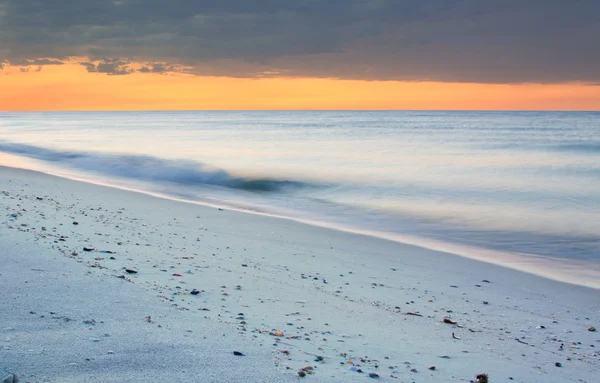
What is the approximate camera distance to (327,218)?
14414 mm

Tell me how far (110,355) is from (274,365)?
113cm

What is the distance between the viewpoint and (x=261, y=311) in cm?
525

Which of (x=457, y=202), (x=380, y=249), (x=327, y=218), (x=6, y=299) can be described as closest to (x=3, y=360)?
(x=6, y=299)

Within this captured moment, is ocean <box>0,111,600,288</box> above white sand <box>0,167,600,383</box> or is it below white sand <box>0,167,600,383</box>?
above

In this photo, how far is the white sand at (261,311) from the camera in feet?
12.6

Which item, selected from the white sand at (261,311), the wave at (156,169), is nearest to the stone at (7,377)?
the white sand at (261,311)

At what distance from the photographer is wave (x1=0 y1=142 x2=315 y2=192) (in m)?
22.2

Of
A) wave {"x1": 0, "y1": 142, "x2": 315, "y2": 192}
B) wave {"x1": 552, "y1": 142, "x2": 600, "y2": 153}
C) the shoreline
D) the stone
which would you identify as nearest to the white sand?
the stone

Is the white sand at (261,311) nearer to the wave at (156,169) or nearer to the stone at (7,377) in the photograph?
the stone at (7,377)

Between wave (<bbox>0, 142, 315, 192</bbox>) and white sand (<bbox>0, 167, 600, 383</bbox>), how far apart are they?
12.6m

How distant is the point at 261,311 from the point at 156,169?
2285cm

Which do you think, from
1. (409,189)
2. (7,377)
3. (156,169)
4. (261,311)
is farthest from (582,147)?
(7,377)

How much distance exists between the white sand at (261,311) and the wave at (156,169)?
12580 millimetres

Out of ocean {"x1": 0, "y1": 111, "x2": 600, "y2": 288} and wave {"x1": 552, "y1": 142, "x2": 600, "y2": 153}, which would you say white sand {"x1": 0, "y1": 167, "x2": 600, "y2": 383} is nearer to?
ocean {"x1": 0, "y1": 111, "x2": 600, "y2": 288}
